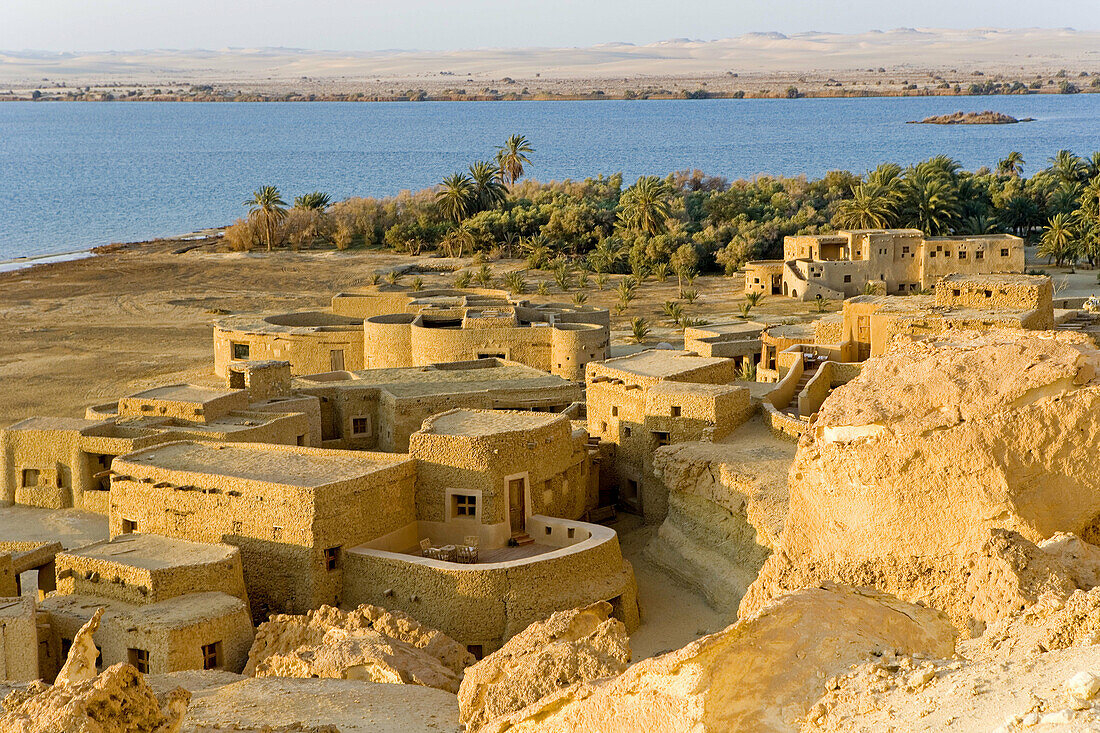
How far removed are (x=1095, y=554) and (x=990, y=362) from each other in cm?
175

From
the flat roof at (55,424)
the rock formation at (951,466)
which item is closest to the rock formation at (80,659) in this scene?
the rock formation at (951,466)

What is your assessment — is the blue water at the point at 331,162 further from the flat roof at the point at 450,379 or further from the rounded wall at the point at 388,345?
the flat roof at the point at 450,379

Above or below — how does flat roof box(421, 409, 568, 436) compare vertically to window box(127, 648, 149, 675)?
above

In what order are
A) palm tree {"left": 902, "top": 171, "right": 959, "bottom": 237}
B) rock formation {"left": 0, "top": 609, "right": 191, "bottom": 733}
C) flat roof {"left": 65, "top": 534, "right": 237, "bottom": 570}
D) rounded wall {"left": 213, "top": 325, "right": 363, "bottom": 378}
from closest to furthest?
1. rock formation {"left": 0, "top": 609, "right": 191, "bottom": 733}
2. flat roof {"left": 65, "top": 534, "right": 237, "bottom": 570}
3. rounded wall {"left": 213, "top": 325, "right": 363, "bottom": 378}
4. palm tree {"left": 902, "top": 171, "right": 959, "bottom": 237}

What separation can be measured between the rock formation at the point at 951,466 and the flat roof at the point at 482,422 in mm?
10453

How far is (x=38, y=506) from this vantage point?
2477cm

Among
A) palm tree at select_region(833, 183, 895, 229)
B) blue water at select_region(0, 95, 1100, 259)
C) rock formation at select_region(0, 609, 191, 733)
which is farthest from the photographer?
blue water at select_region(0, 95, 1100, 259)

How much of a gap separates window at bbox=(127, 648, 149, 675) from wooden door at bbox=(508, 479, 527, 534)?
5.95 meters

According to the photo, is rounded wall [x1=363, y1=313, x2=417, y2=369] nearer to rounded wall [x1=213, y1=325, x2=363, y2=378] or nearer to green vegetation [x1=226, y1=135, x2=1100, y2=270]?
rounded wall [x1=213, y1=325, x2=363, y2=378]

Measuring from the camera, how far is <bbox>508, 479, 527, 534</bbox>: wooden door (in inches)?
842

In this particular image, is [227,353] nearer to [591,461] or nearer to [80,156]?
[591,461]

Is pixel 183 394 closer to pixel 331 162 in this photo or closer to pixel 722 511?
pixel 722 511

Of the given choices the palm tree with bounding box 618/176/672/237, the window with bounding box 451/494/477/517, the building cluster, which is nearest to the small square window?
the building cluster

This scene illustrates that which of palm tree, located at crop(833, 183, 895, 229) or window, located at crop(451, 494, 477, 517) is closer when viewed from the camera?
window, located at crop(451, 494, 477, 517)
